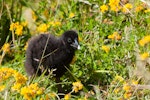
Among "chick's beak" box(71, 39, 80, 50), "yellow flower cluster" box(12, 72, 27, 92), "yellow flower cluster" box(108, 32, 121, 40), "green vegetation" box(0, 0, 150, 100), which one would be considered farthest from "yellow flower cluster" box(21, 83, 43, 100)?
"yellow flower cluster" box(108, 32, 121, 40)

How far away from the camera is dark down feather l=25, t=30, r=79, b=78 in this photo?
4.42 m

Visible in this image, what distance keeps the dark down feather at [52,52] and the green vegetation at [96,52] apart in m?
0.12

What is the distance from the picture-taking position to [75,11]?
559 centimetres

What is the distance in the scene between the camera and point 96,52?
4.78 meters

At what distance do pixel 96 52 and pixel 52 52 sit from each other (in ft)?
1.86

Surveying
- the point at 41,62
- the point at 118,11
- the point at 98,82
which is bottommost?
the point at 98,82

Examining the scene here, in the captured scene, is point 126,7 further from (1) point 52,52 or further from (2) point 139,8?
(1) point 52,52

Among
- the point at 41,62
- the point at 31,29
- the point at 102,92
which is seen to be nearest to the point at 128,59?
the point at 102,92

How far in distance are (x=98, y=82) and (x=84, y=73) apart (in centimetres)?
18

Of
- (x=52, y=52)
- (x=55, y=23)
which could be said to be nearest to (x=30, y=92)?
(x=52, y=52)

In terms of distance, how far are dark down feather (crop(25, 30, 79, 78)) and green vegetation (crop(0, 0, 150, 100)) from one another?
0.12 m

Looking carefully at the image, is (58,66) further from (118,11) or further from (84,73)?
(118,11)

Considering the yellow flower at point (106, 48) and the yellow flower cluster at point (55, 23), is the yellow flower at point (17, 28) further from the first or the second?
the yellow flower at point (106, 48)

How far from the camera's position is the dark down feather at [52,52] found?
442cm
